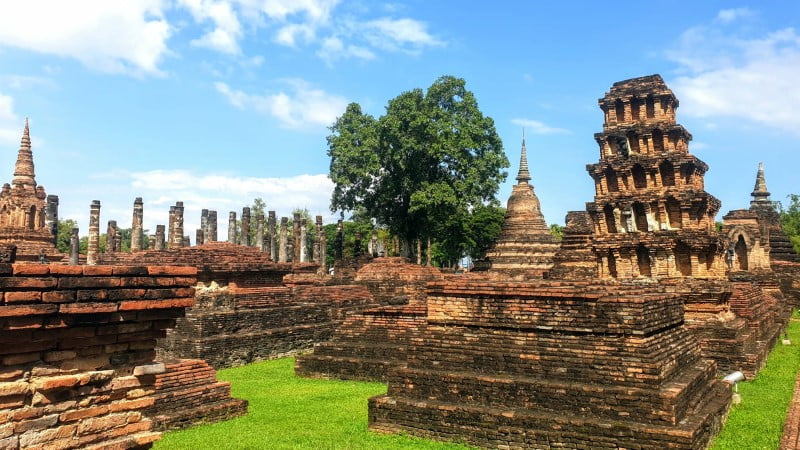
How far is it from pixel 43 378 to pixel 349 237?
7051 centimetres

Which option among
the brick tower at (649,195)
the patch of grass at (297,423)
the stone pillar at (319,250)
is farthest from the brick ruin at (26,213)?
the brick tower at (649,195)

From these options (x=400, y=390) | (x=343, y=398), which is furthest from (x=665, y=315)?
(x=343, y=398)

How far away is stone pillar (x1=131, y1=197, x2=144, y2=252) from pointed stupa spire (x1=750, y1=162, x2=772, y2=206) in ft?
130

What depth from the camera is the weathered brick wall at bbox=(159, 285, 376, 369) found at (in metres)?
14.6

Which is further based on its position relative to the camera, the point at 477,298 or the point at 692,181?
the point at 692,181

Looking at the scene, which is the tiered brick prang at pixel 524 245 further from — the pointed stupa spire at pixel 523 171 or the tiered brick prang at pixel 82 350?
the tiered brick prang at pixel 82 350

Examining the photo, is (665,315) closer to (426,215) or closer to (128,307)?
(128,307)

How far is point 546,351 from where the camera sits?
27.4 ft

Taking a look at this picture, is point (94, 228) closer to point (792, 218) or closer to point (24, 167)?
point (24, 167)

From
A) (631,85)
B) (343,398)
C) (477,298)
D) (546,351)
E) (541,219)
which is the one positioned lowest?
(343,398)

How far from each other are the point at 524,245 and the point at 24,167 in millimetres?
25300

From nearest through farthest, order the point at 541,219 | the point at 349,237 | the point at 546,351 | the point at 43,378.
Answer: the point at 43,378 < the point at 546,351 < the point at 541,219 < the point at 349,237

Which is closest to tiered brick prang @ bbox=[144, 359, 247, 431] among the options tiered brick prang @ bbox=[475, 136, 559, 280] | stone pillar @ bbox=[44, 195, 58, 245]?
tiered brick prang @ bbox=[475, 136, 559, 280]

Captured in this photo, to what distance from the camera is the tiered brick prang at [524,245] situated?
26.4 m
